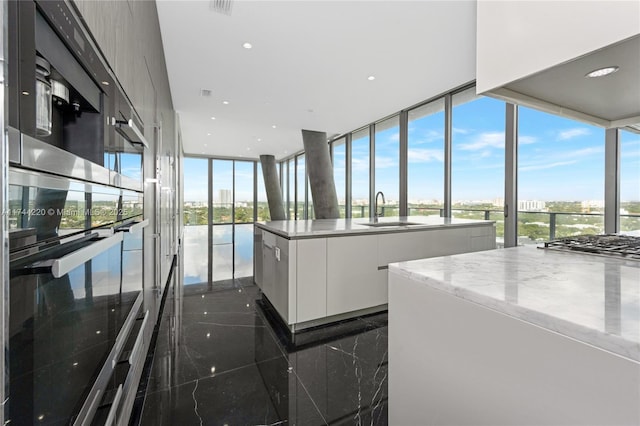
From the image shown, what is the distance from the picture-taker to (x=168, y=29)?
300cm

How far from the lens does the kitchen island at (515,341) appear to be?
57 cm

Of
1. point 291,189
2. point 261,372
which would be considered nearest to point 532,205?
point 261,372

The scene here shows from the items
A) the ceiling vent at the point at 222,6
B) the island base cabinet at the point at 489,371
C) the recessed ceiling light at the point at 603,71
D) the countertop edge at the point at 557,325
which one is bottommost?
the island base cabinet at the point at 489,371

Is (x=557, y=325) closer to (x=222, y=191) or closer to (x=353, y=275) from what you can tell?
(x=353, y=275)

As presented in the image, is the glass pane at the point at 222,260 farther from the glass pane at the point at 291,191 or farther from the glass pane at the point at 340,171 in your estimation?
the glass pane at the point at 291,191

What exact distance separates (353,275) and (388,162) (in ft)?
14.0

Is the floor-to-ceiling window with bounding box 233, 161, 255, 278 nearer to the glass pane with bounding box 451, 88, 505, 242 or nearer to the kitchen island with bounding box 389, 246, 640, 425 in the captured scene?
the glass pane with bounding box 451, 88, 505, 242

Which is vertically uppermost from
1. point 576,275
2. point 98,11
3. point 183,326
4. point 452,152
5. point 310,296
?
point 452,152

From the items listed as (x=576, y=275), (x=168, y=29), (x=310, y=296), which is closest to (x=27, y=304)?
(x=576, y=275)

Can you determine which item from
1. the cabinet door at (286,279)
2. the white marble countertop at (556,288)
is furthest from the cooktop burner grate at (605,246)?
the cabinet door at (286,279)

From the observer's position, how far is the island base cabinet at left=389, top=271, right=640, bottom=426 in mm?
566

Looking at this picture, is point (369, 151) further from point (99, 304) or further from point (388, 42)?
point (99, 304)

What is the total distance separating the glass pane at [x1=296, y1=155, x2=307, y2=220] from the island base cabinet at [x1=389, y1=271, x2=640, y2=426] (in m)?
10.2

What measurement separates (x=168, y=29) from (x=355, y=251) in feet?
A: 9.67
